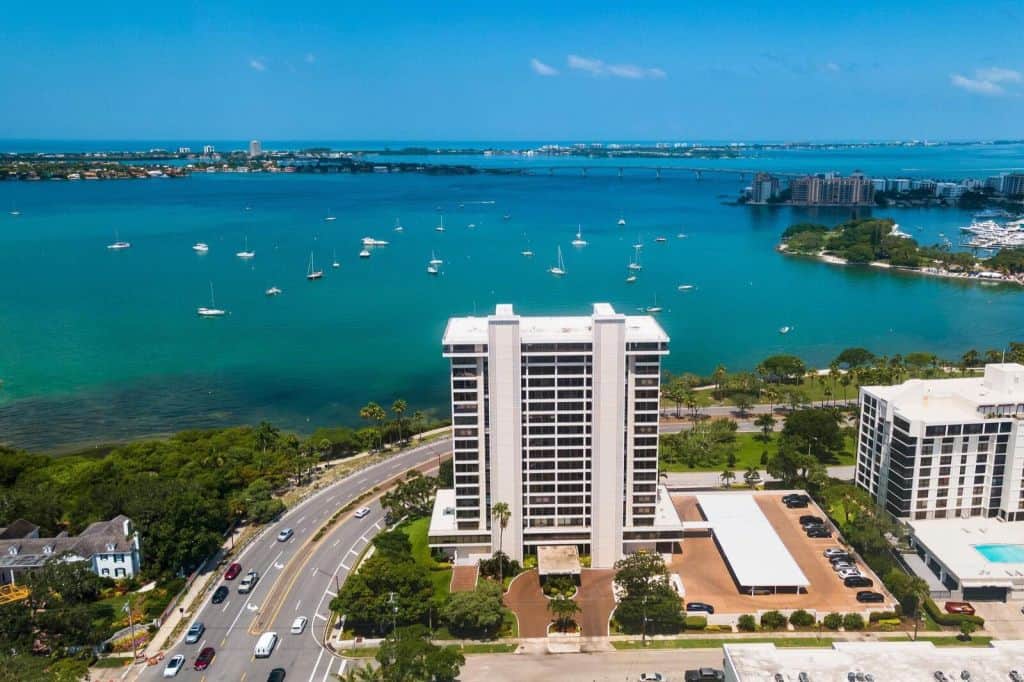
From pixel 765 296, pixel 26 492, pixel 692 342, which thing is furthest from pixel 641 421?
pixel 765 296

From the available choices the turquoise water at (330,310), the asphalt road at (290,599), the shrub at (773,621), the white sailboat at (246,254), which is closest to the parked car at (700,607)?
the shrub at (773,621)

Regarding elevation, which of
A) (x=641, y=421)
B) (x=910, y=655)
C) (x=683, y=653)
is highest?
(x=641, y=421)

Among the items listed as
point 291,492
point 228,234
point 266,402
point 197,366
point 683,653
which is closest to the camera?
point 683,653

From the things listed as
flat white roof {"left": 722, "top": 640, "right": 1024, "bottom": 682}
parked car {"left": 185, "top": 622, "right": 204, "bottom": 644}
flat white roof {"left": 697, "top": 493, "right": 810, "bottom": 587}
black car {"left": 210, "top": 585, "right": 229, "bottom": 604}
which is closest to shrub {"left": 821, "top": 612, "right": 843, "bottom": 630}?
flat white roof {"left": 697, "top": 493, "right": 810, "bottom": 587}

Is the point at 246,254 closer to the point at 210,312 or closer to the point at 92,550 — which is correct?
the point at 210,312

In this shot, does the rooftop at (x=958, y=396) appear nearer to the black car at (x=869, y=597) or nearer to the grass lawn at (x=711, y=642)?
the black car at (x=869, y=597)

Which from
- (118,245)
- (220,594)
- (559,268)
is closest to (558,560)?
(220,594)

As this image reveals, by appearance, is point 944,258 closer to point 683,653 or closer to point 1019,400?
point 1019,400
